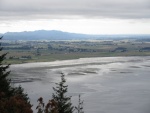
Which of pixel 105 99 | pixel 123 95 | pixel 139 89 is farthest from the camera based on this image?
pixel 139 89

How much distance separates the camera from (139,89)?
169 feet

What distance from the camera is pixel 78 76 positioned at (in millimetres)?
68875

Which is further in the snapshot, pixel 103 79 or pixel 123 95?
pixel 103 79

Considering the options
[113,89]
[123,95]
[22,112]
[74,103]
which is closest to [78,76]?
[113,89]

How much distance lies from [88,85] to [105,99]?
42.4 feet

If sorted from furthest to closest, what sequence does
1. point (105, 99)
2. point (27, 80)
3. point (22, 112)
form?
point (27, 80)
point (105, 99)
point (22, 112)

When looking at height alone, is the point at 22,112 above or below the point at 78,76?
above

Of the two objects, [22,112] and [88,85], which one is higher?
[22,112]

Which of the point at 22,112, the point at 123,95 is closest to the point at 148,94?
the point at 123,95

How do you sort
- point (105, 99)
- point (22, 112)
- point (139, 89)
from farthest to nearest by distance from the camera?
point (139, 89) < point (105, 99) < point (22, 112)

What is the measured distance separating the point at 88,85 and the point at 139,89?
31.9ft

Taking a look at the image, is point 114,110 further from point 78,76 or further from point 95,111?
point 78,76

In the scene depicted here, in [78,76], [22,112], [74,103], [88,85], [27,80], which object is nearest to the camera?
[22,112]

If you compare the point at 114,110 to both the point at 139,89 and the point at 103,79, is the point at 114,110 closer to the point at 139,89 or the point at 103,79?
the point at 139,89
